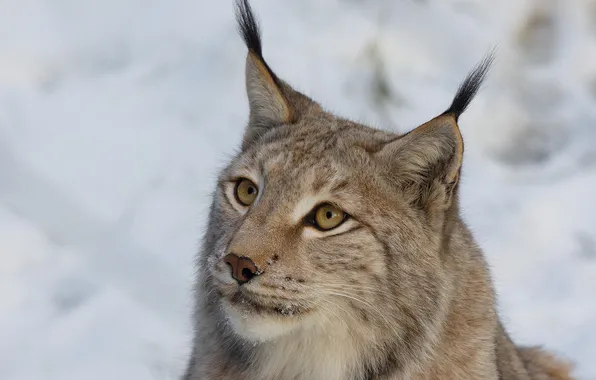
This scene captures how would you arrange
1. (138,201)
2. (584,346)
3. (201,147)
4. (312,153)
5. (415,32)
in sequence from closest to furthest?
1. (312,153)
2. (584,346)
3. (138,201)
4. (201,147)
5. (415,32)

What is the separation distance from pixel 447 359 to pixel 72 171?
3069 millimetres

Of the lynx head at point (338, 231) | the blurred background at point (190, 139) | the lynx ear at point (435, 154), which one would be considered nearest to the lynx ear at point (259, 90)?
the lynx head at point (338, 231)

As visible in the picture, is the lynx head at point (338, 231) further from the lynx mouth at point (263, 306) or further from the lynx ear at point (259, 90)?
the lynx ear at point (259, 90)

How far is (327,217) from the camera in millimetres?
3027

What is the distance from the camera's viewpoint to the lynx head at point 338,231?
288cm

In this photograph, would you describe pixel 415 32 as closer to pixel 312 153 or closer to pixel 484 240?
pixel 484 240

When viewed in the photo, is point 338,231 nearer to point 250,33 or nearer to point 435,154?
point 435,154

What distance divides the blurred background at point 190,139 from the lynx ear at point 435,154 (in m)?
1.80

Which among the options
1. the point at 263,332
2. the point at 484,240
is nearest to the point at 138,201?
the point at 484,240

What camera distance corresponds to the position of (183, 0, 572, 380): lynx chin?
9.55 ft

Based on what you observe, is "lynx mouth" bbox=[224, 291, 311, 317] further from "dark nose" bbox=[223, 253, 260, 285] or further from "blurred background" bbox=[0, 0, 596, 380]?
"blurred background" bbox=[0, 0, 596, 380]

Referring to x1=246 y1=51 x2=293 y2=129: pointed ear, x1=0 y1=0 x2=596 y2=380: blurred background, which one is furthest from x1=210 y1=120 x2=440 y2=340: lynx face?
x1=0 y1=0 x2=596 y2=380: blurred background

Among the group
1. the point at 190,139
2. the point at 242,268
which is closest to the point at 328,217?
the point at 242,268

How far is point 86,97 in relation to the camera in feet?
19.6
